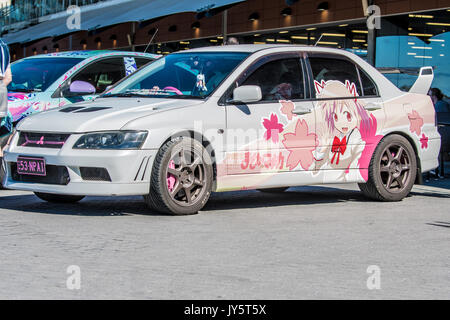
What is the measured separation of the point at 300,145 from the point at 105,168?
2097 millimetres

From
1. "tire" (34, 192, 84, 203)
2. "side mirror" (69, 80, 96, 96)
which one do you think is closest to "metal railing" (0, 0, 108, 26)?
"side mirror" (69, 80, 96, 96)

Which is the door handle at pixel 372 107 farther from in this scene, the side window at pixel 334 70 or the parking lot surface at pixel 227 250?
Answer: the parking lot surface at pixel 227 250

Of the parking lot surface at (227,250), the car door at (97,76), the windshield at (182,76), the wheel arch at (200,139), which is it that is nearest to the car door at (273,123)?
the wheel arch at (200,139)

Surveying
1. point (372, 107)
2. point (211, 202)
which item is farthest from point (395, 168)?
point (211, 202)

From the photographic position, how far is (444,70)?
19.5m

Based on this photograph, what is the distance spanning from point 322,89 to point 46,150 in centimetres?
294

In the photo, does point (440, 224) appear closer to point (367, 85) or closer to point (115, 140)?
point (367, 85)

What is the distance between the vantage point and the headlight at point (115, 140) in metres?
7.71

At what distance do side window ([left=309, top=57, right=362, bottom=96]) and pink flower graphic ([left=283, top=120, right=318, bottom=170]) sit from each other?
0.68 metres

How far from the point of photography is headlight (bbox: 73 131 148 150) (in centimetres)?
771

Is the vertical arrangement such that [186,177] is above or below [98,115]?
below

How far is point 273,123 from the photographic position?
857 centimetres

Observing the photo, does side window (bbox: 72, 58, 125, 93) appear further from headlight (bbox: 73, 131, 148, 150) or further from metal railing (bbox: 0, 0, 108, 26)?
metal railing (bbox: 0, 0, 108, 26)
